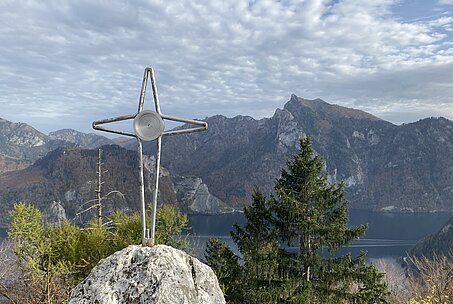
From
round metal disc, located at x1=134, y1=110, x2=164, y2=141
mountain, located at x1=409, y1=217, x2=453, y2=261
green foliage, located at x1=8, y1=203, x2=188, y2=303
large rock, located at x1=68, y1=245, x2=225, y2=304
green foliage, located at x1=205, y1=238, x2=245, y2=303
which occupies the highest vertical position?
round metal disc, located at x1=134, y1=110, x2=164, y2=141

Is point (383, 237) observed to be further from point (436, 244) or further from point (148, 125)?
point (148, 125)

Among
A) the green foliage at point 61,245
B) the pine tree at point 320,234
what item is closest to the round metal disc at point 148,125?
the green foliage at point 61,245

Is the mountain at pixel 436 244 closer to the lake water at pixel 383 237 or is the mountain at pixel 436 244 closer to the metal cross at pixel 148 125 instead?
the lake water at pixel 383 237

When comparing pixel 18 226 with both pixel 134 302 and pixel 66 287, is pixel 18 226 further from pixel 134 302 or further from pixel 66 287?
Result: pixel 134 302

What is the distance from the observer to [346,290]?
17172 millimetres

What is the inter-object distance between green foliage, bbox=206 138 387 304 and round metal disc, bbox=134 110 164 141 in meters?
10.0

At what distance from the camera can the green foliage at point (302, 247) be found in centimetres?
1678

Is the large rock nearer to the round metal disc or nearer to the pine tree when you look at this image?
the round metal disc

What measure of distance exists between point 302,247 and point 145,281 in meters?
11.7

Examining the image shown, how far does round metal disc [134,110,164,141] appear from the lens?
8.09m

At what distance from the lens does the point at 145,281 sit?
7082 mm

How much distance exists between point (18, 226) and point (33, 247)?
1.04m

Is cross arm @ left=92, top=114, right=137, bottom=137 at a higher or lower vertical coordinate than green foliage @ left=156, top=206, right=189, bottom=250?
higher

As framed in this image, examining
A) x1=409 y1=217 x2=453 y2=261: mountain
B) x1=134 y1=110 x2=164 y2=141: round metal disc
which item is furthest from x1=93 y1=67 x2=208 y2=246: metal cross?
x1=409 y1=217 x2=453 y2=261: mountain
